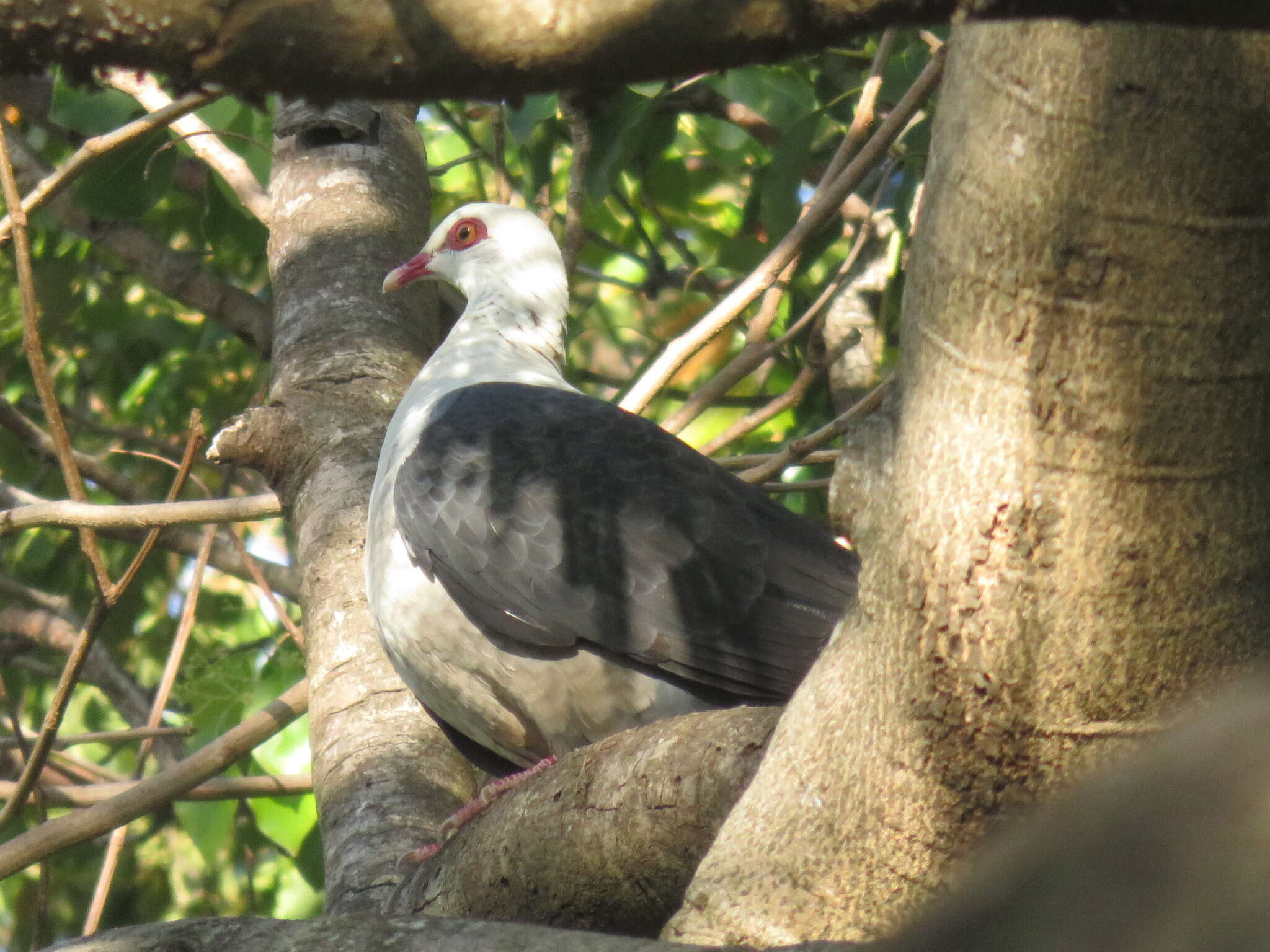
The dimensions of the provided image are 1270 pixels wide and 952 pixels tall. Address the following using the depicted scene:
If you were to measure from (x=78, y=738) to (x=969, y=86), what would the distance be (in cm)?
299

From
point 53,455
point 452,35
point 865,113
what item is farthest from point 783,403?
point 452,35

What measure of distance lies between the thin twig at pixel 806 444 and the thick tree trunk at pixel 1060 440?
1356 mm

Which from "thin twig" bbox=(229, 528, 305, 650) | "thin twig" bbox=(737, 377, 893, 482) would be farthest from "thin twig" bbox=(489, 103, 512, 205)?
"thin twig" bbox=(229, 528, 305, 650)

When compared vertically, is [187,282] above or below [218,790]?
above

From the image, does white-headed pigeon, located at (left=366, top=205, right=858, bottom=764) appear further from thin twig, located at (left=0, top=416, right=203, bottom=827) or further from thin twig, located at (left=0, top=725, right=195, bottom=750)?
thin twig, located at (left=0, top=725, right=195, bottom=750)

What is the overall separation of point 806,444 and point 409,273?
1295 millimetres

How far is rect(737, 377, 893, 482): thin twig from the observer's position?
3.01 meters

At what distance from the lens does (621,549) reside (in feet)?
9.80

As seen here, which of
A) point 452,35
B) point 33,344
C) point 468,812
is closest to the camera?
point 452,35

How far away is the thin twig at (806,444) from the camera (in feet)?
9.88

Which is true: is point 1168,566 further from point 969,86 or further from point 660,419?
point 660,419

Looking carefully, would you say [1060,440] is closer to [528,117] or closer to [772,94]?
[528,117]

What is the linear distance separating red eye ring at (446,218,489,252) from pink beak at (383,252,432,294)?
0.09m

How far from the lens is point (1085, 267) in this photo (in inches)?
49.1
